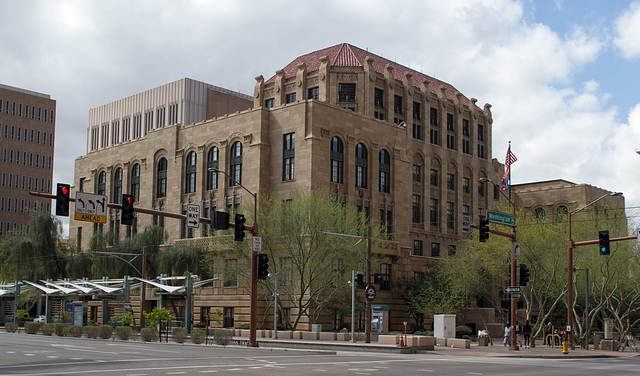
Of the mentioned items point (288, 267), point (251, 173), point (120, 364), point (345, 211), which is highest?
point (251, 173)

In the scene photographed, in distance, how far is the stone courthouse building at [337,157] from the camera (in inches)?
2677

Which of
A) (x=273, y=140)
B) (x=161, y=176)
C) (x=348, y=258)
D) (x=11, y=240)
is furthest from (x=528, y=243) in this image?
(x=11, y=240)

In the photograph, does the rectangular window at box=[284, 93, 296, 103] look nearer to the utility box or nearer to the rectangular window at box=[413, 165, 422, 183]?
the rectangular window at box=[413, 165, 422, 183]

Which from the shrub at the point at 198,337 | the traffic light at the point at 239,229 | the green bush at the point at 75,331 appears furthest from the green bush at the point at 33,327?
the traffic light at the point at 239,229

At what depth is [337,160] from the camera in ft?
227

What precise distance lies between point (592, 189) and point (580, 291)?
4249cm

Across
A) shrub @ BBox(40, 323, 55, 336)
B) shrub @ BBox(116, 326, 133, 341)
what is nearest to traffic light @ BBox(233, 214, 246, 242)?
shrub @ BBox(116, 326, 133, 341)

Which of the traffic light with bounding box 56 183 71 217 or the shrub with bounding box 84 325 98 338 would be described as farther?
the shrub with bounding box 84 325 98 338

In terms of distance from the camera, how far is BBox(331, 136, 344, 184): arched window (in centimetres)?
6888

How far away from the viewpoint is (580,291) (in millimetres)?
58062

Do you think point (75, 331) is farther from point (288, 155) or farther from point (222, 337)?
point (288, 155)

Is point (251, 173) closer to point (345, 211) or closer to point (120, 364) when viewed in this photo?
point (345, 211)

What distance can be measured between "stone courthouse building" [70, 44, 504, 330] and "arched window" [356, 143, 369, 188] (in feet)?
0.40

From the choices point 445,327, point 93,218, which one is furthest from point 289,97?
point 93,218
